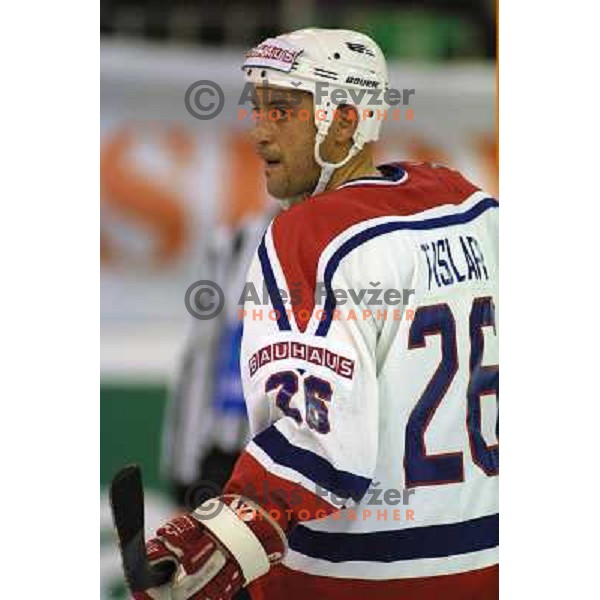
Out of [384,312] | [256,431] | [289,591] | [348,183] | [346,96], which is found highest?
[346,96]

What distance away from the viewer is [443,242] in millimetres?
1831

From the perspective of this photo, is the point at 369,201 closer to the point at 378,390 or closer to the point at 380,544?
the point at 378,390

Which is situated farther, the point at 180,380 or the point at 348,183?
the point at 180,380

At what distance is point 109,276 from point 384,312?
0.44 m

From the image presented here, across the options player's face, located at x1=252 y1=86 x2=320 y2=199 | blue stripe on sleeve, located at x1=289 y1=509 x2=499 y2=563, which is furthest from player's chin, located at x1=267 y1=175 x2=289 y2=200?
blue stripe on sleeve, located at x1=289 y1=509 x2=499 y2=563

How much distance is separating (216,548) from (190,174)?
0.62 m

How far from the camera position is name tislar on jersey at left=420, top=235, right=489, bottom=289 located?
1797mm

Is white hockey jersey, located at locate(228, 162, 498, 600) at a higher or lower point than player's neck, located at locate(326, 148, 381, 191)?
lower

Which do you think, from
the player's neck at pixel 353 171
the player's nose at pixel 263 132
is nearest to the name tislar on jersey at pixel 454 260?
the player's neck at pixel 353 171

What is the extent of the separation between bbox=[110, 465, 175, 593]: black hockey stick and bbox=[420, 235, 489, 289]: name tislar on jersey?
1.56ft

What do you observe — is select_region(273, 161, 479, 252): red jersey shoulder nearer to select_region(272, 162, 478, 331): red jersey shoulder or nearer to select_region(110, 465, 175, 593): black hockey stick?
select_region(272, 162, 478, 331): red jersey shoulder

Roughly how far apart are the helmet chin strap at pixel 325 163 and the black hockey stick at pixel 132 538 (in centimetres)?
49
